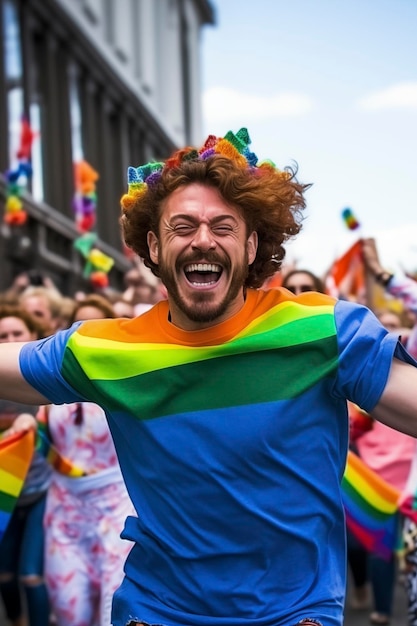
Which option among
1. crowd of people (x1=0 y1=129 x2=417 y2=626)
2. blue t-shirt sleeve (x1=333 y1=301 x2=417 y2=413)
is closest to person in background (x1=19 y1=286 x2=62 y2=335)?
crowd of people (x1=0 y1=129 x2=417 y2=626)

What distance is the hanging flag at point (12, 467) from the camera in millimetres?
5574

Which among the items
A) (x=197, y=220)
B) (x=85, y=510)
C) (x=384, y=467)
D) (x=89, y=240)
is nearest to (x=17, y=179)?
(x=89, y=240)

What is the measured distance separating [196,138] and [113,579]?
51.6 m

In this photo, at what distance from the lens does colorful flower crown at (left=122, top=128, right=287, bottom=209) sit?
12.0 ft

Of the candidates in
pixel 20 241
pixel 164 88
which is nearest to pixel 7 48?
pixel 20 241

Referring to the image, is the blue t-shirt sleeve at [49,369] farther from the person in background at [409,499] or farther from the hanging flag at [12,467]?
the person in background at [409,499]

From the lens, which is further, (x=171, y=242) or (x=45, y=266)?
Answer: (x=45, y=266)

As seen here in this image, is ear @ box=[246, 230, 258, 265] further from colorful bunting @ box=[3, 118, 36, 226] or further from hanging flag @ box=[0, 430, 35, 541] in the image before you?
colorful bunting @ box=[3, 118, 36, 226]

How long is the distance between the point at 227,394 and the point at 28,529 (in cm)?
418

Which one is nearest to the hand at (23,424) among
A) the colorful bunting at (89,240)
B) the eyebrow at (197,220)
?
the eyebrow at (197,220)

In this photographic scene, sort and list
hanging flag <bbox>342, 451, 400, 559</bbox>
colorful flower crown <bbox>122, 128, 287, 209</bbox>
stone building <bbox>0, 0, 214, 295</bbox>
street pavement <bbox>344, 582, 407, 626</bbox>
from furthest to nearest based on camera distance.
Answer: stone building <bbox>0, 0, 214, 295</bbox>
street pavement <bbox>344, 582, 407, 626</bbox>
hanging flag <bbox>342, 451, 400, 559</bbox>
colorful flower crown <bbox>122, 128, 287, 209</bbox>

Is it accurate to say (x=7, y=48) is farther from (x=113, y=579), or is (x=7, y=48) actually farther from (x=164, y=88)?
(x=164, y=88)

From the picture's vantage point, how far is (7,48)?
82.2 feet

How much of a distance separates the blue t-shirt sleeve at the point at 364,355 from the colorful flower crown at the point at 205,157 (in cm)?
55
